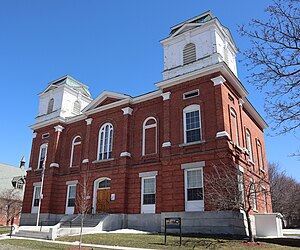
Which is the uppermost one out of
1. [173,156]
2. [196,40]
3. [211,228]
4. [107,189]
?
[196,40]

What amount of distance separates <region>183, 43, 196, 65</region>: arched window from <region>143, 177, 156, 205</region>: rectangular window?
10270mm

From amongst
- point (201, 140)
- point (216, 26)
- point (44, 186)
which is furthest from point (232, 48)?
point (44, 186)

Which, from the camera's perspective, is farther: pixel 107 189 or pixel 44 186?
pixel 44 186

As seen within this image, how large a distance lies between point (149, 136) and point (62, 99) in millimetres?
13775

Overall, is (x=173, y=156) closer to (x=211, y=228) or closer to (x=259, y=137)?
(x=211, y=228)

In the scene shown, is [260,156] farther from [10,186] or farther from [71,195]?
[10,186]

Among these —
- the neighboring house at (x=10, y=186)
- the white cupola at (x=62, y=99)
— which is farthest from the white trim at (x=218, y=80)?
the neighboring house at (x=10, y=186)

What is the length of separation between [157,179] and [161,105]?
21.3 ft

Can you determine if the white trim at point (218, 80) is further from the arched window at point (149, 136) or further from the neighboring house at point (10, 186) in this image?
the neighboring house at point (10, 186)

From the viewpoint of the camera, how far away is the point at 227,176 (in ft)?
54.5

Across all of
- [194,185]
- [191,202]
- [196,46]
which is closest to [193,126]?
[194,185]

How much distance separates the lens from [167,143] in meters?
21.5

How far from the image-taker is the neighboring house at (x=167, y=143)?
19.8 metres

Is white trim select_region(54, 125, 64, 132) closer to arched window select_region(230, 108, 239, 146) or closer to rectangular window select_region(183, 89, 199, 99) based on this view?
rectangular window select_region(183, 89, 199, 99)
